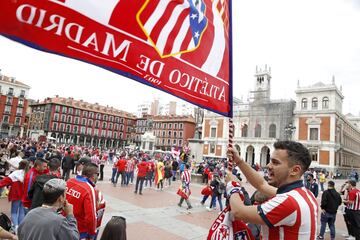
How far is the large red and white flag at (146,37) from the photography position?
4.88ft

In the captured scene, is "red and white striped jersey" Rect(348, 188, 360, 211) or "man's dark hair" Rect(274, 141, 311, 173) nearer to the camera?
"man's dark hair" Rect(274, 141, 311, 173)

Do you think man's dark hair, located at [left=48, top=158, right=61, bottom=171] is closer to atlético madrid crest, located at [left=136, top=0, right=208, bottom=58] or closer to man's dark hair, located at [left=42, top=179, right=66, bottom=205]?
man's dark hair, located at [left=42, top=179, right=66, bottom=205]

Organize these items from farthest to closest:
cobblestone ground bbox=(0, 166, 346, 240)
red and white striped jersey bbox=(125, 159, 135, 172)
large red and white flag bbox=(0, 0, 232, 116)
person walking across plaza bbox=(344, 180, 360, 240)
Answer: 1. red and white striped jersey bbox=(125, 159, 135, 172)
2. person walking across plaza bbox=(344, 180, 360, 240)
3. cobblestone ground bbox=(0, 166, 346, 240)
4. large red and white flag bbox=(0, 0, 232, 116)

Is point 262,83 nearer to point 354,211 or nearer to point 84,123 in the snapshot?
point 84,123

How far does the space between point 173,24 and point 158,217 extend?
268 inches

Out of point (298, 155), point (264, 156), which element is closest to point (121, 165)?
point (298, 155)

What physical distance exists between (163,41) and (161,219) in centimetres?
663

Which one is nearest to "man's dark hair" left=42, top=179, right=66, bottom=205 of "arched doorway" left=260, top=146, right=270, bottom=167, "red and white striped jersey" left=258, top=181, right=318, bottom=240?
"red and white striped jersey" left=258, top=181, right=318, bottom=240

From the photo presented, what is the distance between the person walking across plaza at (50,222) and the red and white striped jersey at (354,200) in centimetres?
718

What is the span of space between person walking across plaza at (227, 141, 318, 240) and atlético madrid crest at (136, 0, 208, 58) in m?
1.26

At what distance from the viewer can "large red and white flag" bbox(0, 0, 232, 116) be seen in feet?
4.88

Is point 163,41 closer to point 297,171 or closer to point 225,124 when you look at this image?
point 297,171

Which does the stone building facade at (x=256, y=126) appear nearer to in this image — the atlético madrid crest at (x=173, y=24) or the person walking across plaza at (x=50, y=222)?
the atlético madrid crest at (x=173, y=24)

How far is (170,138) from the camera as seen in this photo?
7406 centimetres
